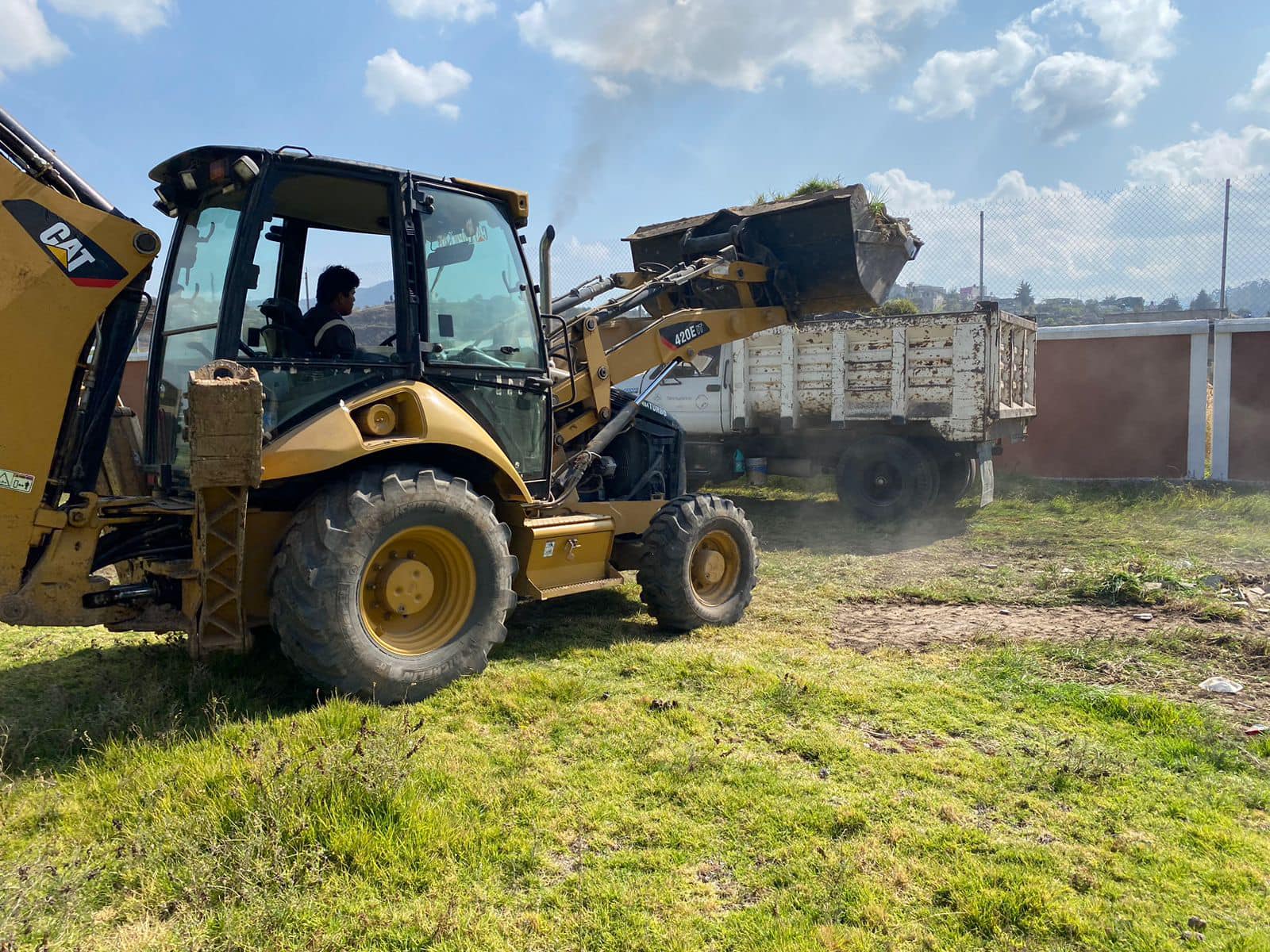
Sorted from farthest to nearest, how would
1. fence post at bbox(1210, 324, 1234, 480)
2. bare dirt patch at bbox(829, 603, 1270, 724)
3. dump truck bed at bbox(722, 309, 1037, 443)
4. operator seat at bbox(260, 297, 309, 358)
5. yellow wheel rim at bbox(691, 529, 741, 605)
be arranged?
fence post at bbox(1210, 324, 1234, 480) < dump truck bed at bbox(722, 309, 1037, 443) < yellow wheel rim at bbox(691, 529, 741, 605) < bare dirt patch at bbox(829, 603, 1270, 724) < operator seat at bbox(260, 297, 309, 358)

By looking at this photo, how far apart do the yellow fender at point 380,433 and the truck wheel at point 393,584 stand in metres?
0.17

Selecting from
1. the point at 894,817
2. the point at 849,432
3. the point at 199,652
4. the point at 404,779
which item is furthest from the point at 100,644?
the point at 849,432

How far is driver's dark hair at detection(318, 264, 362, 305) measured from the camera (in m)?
4.96

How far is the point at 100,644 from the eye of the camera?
5.48 m

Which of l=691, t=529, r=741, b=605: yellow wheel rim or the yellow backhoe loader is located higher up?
the yellow backhoe loader

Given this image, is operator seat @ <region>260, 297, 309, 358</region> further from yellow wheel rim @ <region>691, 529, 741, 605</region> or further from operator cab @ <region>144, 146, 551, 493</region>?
yellow wheel rim @ <region>691, 529, 741, 605</region>

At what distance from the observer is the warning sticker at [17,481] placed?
3.73 meters

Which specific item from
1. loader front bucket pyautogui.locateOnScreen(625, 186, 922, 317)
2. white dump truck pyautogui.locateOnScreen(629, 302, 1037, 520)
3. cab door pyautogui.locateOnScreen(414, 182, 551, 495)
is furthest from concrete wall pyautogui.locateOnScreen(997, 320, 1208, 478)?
cab door pyautogui.locateOnScreen(414, 182, 551, 495)

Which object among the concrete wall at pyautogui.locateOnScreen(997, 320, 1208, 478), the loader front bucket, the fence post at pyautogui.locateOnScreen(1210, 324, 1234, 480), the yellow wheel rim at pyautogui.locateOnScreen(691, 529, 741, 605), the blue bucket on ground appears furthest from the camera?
the concrete wall at pyautogui.locateOnScreen(997, 320, 1208, 478)

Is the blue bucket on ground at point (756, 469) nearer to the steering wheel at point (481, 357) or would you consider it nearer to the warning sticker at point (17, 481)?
the steering wheel at point (481, 357)

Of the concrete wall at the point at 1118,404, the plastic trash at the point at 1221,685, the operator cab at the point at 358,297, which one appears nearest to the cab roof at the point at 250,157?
the operator cab at the point at 358,297

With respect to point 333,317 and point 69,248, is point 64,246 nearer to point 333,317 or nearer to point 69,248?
point 69,248

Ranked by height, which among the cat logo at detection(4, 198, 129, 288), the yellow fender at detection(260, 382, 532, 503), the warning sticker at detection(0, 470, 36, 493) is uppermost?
the cat logo at detection(4, 198, 129, 288)

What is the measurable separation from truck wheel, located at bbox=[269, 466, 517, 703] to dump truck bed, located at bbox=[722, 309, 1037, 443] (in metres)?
6.99
